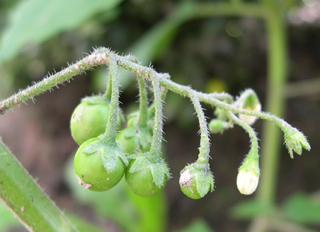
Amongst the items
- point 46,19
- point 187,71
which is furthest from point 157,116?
point 187,71

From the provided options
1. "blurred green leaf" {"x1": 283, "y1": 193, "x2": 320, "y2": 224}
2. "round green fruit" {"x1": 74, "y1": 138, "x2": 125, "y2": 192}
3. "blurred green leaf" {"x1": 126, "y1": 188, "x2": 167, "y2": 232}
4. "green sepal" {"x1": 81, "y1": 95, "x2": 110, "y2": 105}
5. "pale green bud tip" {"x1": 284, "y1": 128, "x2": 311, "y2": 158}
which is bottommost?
"round green fruit" {"x1": 74, "y1": 138, "x2": 125, "y2": 192}

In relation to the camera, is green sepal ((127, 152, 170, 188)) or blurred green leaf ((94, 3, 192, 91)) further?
blurred green leaf ((94, 3, 192, 91))

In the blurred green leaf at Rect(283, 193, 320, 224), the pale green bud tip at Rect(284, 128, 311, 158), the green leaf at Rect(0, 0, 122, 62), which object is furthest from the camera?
the blurred green leaf at Rect(283, 193, 320, 224)

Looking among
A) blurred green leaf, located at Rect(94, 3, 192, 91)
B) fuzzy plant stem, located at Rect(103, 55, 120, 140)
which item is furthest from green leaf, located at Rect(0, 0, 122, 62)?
fuzzy plant stem, located at Rect(103, 55, 120, 140)

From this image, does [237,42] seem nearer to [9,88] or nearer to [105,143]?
[105,143]

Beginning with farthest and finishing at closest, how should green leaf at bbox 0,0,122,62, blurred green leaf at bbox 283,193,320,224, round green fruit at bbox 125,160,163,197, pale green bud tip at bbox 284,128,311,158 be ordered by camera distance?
blurred green leaf at bbox 283,193,320,224 → green leaf at bbox 0,0,122,62 → round green fruit at bbox 125,160,163,197 → pale green bud tip at bbox 284,128,311,158

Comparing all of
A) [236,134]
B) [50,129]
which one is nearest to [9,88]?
[50,129]

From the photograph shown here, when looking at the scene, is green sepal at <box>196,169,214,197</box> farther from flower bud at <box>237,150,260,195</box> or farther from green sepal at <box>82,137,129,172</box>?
green sepal at <box>82,137,129,172</box>

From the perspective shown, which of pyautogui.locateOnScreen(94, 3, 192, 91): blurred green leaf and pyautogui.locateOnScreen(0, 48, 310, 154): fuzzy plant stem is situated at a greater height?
pyautogui.locateOnScreen(94, 3, 192, 91): blurred green leaf
